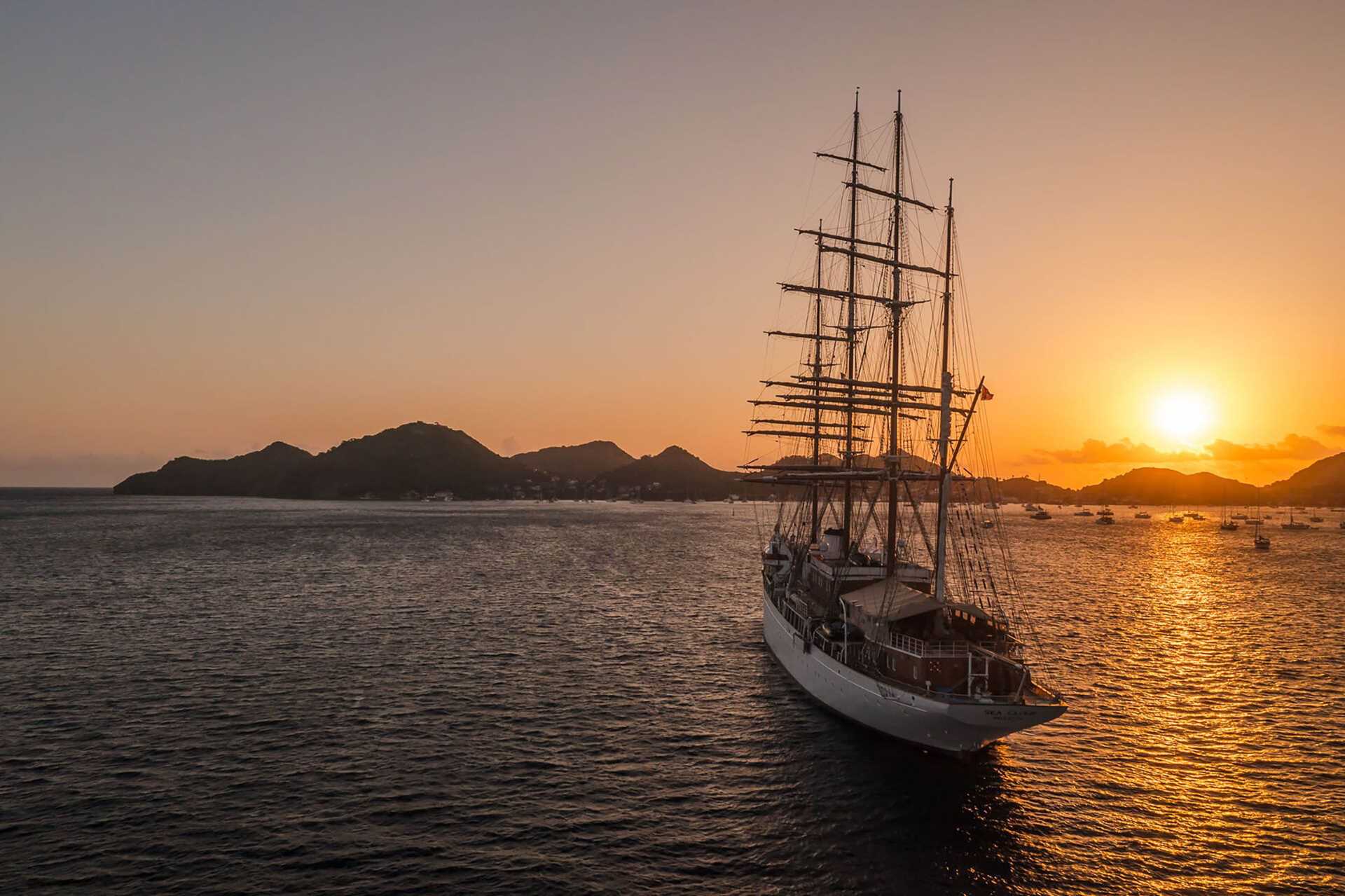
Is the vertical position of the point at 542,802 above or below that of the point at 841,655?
below

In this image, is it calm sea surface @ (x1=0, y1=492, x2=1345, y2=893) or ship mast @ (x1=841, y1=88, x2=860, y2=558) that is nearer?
calm sea surface @ (x1=0, y1=492, x2=1345, y2=893)

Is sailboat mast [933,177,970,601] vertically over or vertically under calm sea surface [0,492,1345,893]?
over

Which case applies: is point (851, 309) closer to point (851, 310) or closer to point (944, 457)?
point (851, 310)

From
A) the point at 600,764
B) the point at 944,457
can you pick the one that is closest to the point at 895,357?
the point at 944,457

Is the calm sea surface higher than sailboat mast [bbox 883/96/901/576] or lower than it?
lower

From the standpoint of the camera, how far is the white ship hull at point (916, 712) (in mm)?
29359

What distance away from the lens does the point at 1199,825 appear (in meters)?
26.6

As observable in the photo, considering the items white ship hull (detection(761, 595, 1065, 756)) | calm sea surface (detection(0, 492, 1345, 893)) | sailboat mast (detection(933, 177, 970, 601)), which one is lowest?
calm sea surface (detection(0, 492, 1345, 893))

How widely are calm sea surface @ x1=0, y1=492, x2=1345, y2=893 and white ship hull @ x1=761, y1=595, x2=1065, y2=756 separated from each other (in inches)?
37.3

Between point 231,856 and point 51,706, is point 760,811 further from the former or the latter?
point 51,706

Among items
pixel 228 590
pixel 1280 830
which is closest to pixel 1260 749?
pixel 1280 830

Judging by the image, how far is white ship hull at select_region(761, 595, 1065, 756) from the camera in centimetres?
2936

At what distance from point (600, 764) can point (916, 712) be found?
44.9ft

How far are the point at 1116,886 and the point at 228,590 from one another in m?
84.2
